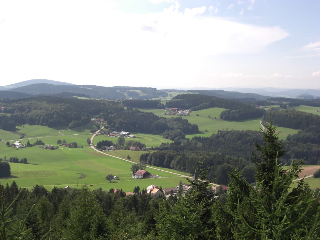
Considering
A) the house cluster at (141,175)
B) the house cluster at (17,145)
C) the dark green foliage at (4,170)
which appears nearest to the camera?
the dark green foliage at (4,170)

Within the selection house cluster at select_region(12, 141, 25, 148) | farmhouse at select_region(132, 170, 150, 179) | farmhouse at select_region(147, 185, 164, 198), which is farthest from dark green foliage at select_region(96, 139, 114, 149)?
farmhouse at select_region(147, 185, 164, 198)

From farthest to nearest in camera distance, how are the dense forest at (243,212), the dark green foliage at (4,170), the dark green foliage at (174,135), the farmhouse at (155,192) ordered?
the dark green foliage at (174,135) < the dark green foliage at (4,170) < the farmhouse at (155,192) < the dense forest at (243,212)

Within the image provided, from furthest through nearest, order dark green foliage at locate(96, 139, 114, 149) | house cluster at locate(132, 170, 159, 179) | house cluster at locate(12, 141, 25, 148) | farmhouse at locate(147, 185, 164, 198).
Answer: dark green foliage at locate(96, 139, 114, 149), house cluster at locate(12, 141, 25, 148), house cluster at locate(132, 170, 159, 179), farmhouse at locate(147, 185, 164, 198)

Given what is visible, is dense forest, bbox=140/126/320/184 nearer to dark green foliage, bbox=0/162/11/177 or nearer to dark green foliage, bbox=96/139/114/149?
dark green foliage, bbox=96/139/114/149

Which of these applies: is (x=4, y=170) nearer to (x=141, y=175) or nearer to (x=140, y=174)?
(x=140, y=174)

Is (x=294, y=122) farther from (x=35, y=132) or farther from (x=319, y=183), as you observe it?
(x=35, y=132)

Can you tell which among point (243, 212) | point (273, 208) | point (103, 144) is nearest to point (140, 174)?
point (103, 144)

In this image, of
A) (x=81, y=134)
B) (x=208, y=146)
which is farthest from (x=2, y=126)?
(x=208, y=146)

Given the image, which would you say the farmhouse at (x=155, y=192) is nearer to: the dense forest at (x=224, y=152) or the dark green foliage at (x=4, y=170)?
the dense forest at (x=224, y=152)

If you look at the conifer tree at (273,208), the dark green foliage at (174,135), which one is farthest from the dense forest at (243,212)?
the dark green foliage at (174,135)
